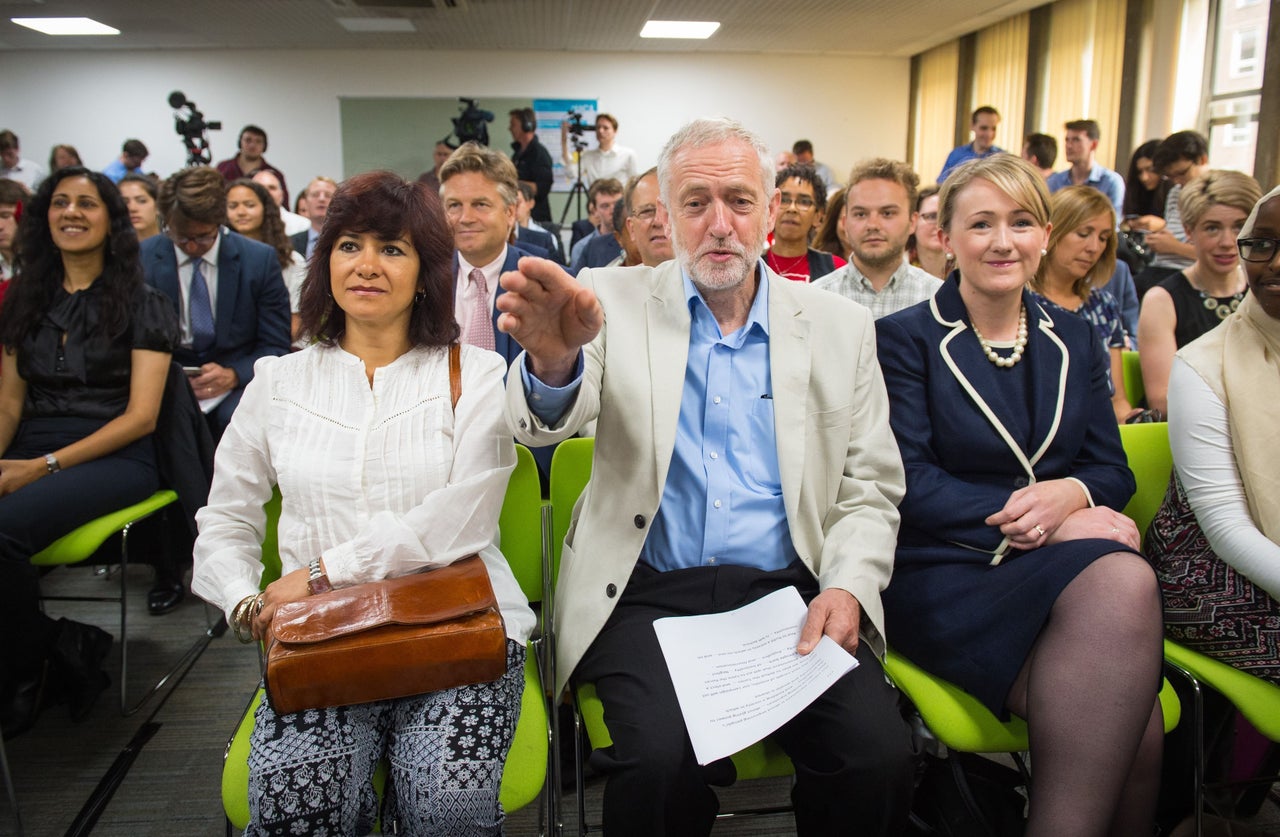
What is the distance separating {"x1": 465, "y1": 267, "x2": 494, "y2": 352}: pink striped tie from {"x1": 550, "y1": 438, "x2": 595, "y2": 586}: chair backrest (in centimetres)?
100

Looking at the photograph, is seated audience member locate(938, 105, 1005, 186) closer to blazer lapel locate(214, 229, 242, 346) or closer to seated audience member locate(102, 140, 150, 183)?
blazer lapel locate(214, 229, 242, 346)

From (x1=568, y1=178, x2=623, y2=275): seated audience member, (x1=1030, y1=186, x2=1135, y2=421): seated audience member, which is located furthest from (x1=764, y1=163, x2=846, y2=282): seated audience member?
(x1=568, y1=178, x2=623, y2=275): seated audience member

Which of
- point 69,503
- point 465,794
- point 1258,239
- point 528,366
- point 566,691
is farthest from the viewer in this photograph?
point 69,503

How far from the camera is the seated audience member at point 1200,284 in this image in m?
2.54

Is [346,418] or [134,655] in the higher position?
[346,418]

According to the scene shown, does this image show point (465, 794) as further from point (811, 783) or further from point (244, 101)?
point (244, 101)

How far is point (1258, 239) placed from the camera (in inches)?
66.2

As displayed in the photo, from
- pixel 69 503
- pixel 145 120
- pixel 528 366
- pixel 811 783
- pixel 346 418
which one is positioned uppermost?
pixel 145 120

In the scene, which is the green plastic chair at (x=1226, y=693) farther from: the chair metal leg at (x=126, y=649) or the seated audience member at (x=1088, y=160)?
the seated audience member at (x=1088, y=160)

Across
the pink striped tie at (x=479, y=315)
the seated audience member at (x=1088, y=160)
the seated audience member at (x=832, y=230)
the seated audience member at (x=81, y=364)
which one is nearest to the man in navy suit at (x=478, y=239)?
the pink striped tie at (x=479, y=315)

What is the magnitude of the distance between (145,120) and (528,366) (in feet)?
38.7

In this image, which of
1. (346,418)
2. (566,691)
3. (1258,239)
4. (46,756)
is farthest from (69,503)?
(1258,239)

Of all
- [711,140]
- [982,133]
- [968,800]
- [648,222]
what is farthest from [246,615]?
[982,133]

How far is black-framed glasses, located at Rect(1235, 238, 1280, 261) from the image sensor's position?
1.66 meters
